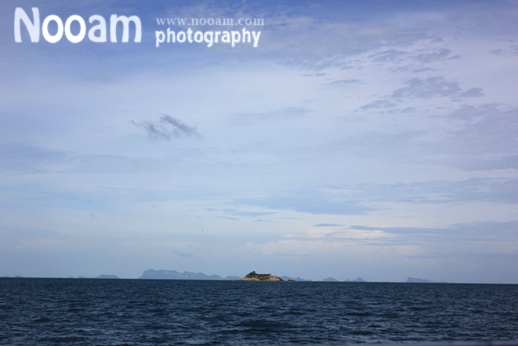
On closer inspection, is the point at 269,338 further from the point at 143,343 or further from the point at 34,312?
the point at 34,312

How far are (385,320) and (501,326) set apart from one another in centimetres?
1404

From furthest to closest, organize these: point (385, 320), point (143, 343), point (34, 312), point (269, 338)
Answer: point (34, 312) < point (385, 320) < point (269, 338) < point (143, 343)

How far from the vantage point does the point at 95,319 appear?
58250 millimetres

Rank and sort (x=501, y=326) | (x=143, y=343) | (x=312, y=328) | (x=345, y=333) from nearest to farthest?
(x=143, y=343), (x=345, y=333), (x=312, y=328), (x=501, y=326)

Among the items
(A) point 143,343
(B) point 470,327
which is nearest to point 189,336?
(A) point 143,343

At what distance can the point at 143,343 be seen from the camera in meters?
41.1

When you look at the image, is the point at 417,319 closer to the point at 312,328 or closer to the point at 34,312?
the point at 312,328

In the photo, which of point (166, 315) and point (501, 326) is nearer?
point (501, 326)

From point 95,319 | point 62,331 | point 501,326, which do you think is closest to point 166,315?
point 95,319

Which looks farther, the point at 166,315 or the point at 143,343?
the point at 166,315

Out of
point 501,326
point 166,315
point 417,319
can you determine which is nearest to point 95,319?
point 166,315

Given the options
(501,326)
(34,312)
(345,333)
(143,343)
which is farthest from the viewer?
(34,312)

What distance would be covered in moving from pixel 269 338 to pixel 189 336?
812 centimetres

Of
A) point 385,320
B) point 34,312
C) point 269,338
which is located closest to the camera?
point 269,338
